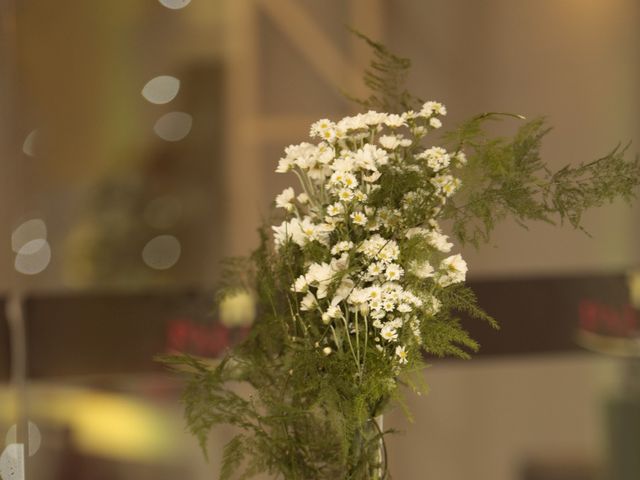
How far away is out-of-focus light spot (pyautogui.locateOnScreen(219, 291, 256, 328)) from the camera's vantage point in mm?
2691

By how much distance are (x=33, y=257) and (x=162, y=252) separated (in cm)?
37

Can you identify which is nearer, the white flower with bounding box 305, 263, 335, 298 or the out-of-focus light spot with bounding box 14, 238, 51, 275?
the white flower with bounding box 305, 263, 335, 298

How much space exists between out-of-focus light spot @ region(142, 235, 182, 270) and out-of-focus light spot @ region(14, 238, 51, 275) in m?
0.28

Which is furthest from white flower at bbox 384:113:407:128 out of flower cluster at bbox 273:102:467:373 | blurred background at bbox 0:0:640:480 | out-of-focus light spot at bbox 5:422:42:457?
out-of-focus light spot at bbox 5:422:42:457

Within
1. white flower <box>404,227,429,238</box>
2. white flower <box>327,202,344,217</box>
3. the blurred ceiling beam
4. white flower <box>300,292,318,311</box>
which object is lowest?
white flower <box>300,292,318,311</box>

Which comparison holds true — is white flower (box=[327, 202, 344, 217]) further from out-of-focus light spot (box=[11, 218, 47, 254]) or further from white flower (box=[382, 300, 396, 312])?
out-of-focus light spot (box=[11, 218, 47, 254])

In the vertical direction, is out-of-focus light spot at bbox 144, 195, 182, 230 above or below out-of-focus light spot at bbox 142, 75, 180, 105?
below

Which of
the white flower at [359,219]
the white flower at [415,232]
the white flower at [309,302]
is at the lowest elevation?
the white flower at [309,302]

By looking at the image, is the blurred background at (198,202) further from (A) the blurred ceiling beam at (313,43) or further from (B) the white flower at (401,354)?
(B) the white flower at (401,354)

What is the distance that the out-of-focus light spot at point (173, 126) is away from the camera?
269 cm

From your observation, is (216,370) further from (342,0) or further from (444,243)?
(342,0)

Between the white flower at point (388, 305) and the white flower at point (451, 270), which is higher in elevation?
the white flower at point (451, 270)

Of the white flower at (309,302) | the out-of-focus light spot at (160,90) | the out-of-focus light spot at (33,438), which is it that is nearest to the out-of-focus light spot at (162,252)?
the out-of-focus light spot at (160,90)

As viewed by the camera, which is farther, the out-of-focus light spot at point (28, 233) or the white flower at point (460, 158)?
the out-of-focus light spot at point (28, 233)
